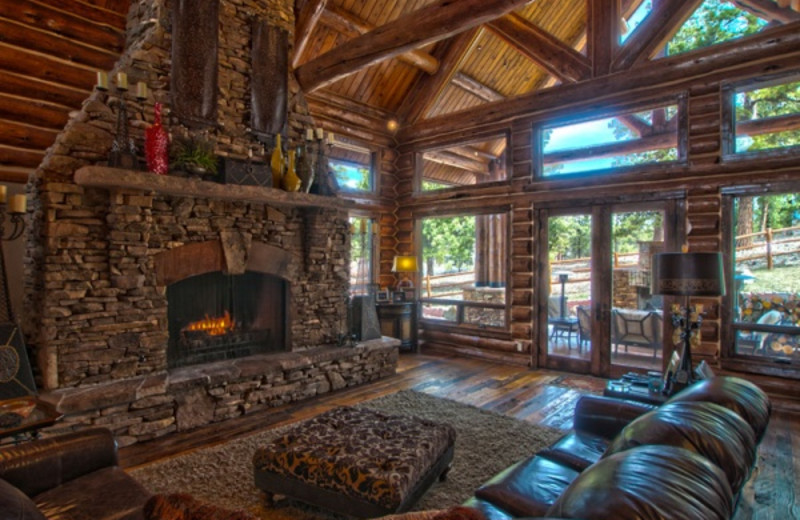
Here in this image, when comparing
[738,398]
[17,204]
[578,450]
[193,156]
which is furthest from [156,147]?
[738,398]

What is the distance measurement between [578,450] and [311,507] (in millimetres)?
1775

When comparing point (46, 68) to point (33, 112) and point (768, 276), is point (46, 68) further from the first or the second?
point (768, 276)

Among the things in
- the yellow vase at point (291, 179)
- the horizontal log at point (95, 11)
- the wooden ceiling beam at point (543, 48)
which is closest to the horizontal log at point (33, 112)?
the horizontal log at point (95, 11)

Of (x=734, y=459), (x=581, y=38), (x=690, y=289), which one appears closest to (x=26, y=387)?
(x=734, y=459)

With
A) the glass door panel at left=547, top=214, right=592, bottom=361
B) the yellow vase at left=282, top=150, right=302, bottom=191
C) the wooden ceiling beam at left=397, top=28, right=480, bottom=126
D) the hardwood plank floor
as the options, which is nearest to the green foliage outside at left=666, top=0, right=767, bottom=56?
the glass door panel at left=547, top=214, right=592, bottom=361

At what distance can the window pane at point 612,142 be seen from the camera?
588cm

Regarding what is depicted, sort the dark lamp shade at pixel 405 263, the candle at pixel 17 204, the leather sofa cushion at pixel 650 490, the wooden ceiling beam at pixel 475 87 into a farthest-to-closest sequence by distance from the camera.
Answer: the wooden ceiling beam at pixel 475 87 < the dark lamp shade at pixel 405 263 < the candle at pixel 17 204 < the leather sofa cushion at pixel 650 490

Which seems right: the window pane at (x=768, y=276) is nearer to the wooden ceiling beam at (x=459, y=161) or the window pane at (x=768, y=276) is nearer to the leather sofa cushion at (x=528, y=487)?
the wooden ceiling beam at (x=459, y=161)

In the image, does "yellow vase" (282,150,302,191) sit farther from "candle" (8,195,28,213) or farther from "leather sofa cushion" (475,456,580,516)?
"leather sofa cushion" (475,456,580,516)

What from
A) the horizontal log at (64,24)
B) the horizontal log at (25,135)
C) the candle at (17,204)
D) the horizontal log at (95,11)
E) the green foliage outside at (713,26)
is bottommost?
the candle at (17,204)

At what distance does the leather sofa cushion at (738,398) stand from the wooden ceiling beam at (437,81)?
6.94m

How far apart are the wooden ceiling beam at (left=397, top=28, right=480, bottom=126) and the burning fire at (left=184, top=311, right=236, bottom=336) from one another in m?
5.16

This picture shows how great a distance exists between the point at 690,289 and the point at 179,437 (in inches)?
178

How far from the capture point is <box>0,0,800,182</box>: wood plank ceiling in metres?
4.52
